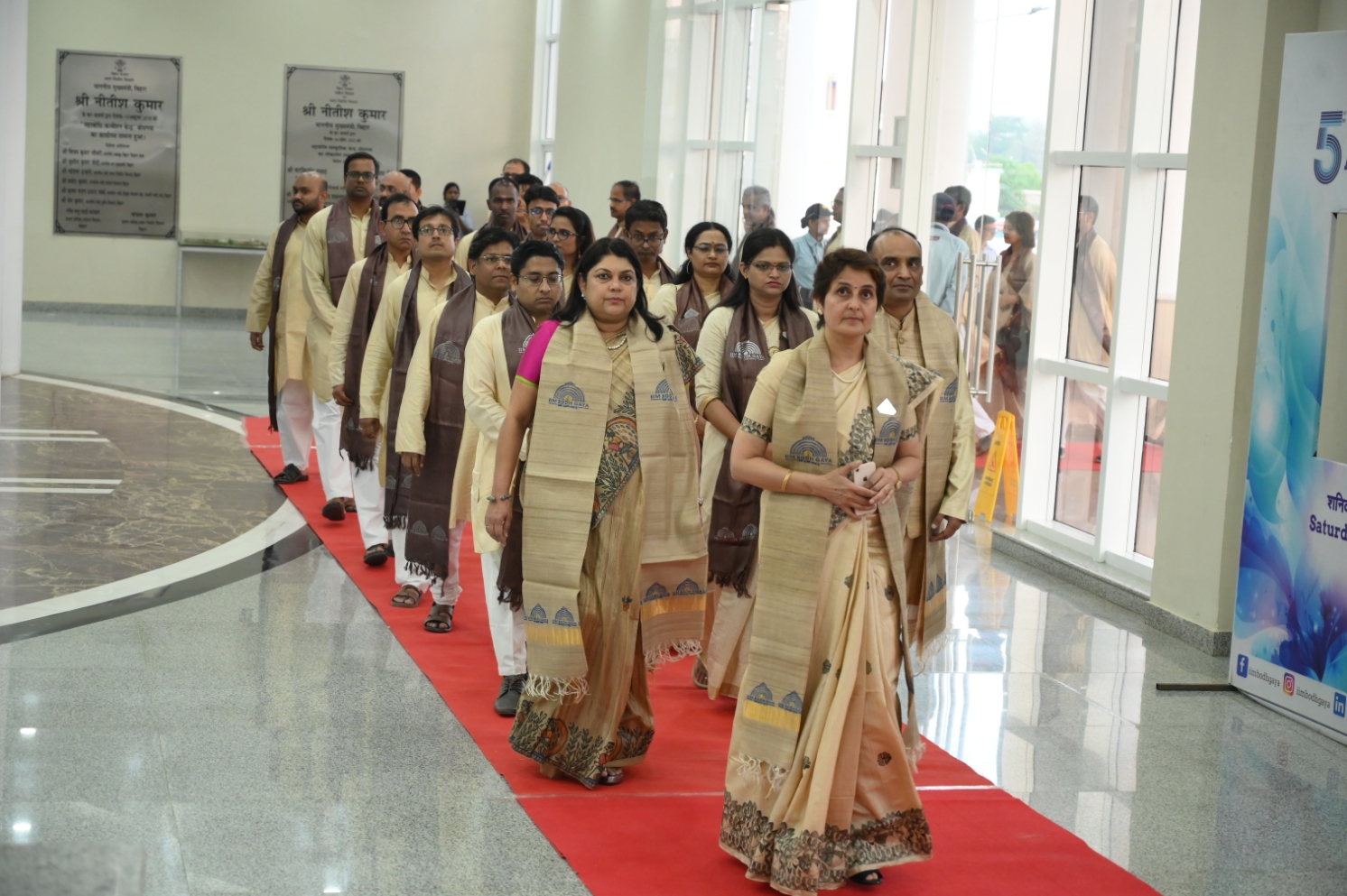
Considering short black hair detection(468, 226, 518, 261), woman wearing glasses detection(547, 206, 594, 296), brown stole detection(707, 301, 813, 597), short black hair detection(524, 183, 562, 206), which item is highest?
short black hair detection(524, 183, 562, 206)

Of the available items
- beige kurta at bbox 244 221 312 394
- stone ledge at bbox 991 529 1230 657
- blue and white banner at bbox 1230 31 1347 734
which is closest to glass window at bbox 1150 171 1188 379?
stone ledge at bbox 991 529 1230 657

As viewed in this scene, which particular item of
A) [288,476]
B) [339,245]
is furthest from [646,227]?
[288,476]

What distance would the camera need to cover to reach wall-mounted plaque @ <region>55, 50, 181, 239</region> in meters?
17.5

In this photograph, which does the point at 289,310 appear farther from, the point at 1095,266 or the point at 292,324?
the point at 1095,266

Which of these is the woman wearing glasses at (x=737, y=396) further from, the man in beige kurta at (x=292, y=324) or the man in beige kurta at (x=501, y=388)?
the man in beige kurta at (x=292, y=324)

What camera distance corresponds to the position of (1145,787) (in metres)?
4.49

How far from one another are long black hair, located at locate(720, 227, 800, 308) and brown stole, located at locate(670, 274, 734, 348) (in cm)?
25

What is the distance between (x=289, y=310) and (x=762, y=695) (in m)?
5.44

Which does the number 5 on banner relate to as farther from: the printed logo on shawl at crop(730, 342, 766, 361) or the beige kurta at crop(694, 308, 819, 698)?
the printed logo on shawl at crop(730, 342, 766, 361)

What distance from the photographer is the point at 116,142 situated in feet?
58.1

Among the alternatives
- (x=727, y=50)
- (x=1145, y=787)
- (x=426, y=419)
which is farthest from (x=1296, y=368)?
(x=727, y=50)

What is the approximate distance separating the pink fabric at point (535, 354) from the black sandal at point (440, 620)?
1.98 meters

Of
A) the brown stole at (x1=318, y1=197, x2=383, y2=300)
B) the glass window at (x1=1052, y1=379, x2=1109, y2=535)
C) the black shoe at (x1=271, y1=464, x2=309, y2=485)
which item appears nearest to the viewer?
the glass window at (x1=1052, y1=379, x2=1109, y2=535)

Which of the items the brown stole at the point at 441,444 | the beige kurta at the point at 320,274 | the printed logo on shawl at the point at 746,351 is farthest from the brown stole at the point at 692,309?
the beige kurta at the point at 320,274
